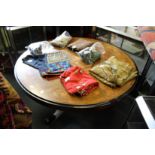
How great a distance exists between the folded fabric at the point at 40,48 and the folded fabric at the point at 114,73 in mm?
554

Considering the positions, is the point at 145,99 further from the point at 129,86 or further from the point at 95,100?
the point at 95,100

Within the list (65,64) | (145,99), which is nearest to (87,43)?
(65,64)

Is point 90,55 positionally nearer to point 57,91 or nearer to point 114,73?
point 114,73

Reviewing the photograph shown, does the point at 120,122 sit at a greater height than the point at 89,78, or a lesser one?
lesser

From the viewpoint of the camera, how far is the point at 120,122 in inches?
67.8

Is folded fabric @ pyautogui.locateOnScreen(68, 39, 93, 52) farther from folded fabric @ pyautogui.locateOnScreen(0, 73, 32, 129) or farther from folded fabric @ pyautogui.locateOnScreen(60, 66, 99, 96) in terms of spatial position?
folded fabric @ pyautogui.locateOnScreen(0, 73, 32, 129)

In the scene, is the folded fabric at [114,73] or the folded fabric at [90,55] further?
the folded fabric at [90,55]

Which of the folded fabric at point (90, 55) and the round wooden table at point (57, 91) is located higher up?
the folded fabric at point (90, 55)

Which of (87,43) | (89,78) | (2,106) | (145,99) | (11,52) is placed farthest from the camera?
(11,52)

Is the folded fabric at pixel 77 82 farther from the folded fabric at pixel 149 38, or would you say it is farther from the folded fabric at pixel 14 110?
the folded fabric at pixel 149 38

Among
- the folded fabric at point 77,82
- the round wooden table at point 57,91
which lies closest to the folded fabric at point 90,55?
the round wooden table at point 57,91

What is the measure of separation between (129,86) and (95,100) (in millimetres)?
328

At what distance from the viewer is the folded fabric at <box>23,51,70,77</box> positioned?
1.31 metres

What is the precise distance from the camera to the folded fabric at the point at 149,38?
1218 millimetres
